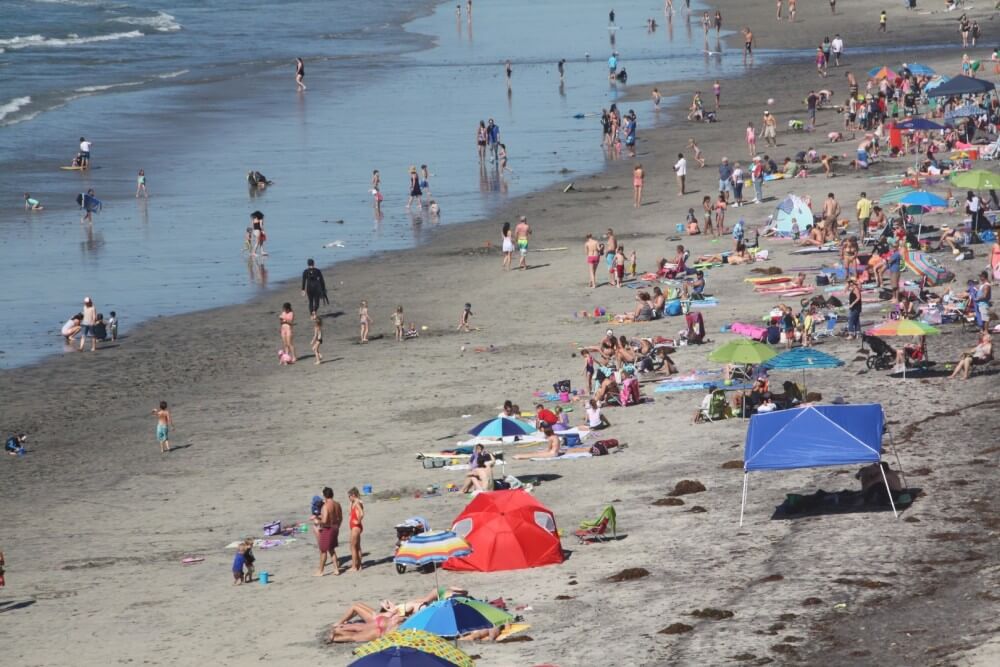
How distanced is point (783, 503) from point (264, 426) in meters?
11.0

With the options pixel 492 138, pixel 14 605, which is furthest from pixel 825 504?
pixel 492 138

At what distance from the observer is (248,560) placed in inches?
812

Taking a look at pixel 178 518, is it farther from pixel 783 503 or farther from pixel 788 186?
pixel 788 186

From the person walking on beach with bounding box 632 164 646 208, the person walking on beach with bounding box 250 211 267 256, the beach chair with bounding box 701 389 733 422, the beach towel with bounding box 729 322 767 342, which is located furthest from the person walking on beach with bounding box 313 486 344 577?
the person walking on beach with bounding box 632 164 646 208

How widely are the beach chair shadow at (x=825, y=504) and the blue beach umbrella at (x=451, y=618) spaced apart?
5061 mm

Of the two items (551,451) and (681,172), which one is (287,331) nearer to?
(551,451)

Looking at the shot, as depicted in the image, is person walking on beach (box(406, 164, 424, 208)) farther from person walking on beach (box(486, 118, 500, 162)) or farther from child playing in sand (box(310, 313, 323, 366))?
child playing in sand (box(310, 313, 323, 366))

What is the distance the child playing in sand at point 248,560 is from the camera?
67.5 feet

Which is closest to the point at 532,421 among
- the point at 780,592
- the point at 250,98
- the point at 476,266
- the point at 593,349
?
the point at 593,349

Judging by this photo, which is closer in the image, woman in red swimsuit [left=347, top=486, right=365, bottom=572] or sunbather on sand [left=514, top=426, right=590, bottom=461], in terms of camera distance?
woman in red swimsuit [left=347, top=486, right=365, bottom=572]

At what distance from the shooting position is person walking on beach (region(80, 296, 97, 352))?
110 ft

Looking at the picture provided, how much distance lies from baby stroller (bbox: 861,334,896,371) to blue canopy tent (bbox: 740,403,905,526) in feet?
22.5

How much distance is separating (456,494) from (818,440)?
5858 mm

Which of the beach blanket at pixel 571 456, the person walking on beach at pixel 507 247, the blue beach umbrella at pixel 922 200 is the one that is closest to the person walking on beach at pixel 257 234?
the person walking on beach at pixel 507 247
